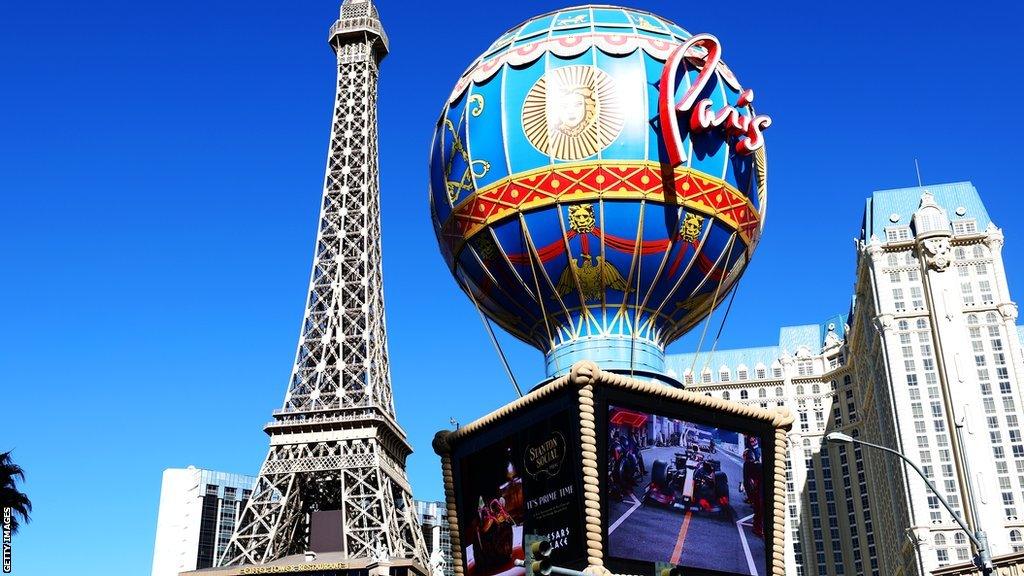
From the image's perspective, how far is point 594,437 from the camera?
26.5m

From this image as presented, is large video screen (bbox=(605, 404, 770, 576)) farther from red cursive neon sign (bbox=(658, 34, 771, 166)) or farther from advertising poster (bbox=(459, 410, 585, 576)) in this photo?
red cursive neon sign (bbox=(658, 34, 771, 166))

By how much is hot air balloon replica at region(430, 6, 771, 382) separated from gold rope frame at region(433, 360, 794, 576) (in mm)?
1441

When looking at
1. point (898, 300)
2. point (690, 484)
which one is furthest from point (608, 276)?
point (898, 300)

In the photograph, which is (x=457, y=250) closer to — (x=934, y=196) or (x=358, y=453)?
(x=358, y=453)

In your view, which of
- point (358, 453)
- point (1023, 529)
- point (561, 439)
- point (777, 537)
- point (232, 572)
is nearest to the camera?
point (561, 439)

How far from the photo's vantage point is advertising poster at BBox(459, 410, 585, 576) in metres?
26.7

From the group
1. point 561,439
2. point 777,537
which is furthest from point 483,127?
point 777,537

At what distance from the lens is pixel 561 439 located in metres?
27.1

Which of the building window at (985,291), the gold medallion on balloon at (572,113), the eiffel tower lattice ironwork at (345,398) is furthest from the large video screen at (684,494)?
the building window at (985,291)

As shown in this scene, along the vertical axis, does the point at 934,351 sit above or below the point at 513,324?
above

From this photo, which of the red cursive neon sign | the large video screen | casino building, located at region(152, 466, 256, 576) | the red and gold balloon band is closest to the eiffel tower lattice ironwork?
casino building, located at region(152, 466, 256, 576)

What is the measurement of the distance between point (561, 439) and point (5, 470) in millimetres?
18713

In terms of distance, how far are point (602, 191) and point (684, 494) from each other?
315 inches

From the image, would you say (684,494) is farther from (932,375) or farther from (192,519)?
(192,519)
